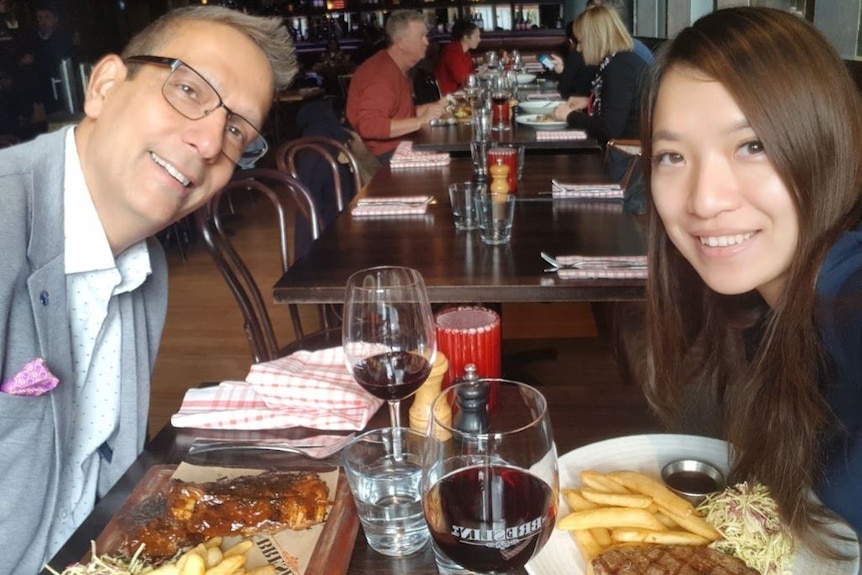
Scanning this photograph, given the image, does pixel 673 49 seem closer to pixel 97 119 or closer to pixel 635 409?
pixel 635 409

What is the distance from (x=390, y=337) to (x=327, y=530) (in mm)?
294

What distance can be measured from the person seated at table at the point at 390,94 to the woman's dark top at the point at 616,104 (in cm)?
109

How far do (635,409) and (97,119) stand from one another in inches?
43.6

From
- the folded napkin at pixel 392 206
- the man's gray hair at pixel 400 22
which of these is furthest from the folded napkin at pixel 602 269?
the man's gray hair at pixel 400 22

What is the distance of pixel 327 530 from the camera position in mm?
966

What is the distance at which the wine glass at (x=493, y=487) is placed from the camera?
76cm

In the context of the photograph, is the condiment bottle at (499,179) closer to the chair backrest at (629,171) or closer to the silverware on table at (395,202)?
the silverware on table at (395,202)

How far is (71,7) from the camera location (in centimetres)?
912

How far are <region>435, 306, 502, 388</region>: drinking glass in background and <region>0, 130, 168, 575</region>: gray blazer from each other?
66cm

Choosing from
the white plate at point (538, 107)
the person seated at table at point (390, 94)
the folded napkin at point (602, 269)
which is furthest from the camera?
the white plate at point (538, 107)

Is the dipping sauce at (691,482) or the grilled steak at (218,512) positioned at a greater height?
the grilled steak at (218,512)

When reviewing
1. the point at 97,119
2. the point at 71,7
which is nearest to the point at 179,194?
the point at 97,119

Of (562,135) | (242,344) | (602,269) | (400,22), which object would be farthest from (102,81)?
(400,22)

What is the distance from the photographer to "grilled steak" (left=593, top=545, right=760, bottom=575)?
0.86 metres
